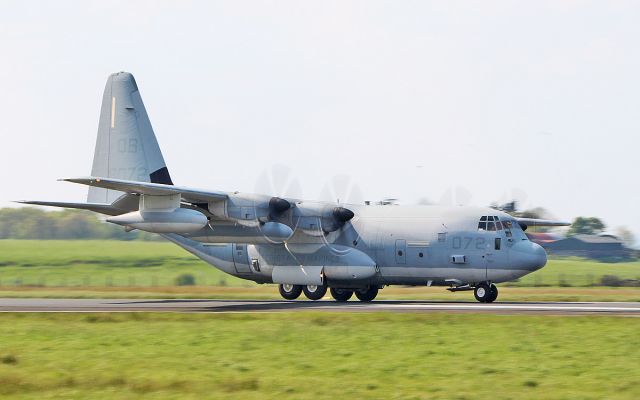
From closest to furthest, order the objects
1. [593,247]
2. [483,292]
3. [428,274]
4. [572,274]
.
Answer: [483,292]
[428,274]
[572,274]
[593,247]

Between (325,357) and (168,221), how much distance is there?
1561 centimetres

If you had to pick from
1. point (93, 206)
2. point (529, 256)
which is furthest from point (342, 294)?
point (93, 206)

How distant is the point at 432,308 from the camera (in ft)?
104

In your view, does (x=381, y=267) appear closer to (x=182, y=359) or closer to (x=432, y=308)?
(x=432, y=308)

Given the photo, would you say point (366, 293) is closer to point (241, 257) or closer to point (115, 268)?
point (241, 257)

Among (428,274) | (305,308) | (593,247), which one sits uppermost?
(593,247)

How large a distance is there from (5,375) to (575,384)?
11.1 m

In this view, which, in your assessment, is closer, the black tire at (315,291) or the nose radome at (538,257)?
the nose radome at (538,257)

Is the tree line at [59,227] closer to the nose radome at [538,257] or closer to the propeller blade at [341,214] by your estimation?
the propeller blade at [341,214]

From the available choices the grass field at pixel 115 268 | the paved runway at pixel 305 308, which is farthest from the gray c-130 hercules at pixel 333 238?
the grass field at pixel 115 268

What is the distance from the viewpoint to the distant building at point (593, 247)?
4358 inches

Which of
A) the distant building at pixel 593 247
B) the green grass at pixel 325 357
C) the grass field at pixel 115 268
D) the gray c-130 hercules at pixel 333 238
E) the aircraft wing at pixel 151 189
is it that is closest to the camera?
the green grass at pixel 325 357

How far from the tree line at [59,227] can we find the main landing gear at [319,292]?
1101 inches

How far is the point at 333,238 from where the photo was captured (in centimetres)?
3847
